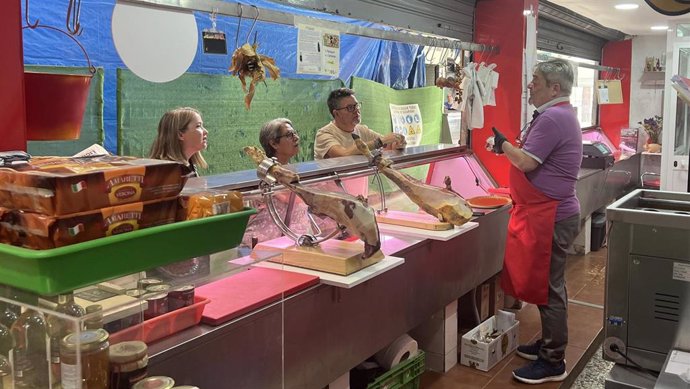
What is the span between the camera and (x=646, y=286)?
83.9 inches

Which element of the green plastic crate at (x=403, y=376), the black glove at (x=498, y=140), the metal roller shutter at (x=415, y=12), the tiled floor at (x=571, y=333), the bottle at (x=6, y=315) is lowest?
the tiled floor at (x=571, y=333)

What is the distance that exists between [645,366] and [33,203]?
6.53ft

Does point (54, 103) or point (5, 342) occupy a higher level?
point (54, 103)

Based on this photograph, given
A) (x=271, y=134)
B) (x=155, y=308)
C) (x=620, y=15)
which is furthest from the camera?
(x=620, y=15)

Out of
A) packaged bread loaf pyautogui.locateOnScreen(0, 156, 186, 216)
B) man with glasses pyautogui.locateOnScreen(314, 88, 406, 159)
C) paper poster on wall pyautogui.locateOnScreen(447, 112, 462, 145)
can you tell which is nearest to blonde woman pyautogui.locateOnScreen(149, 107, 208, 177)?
man with glasses pyautogui.locateOnScreen(314, 88, 406, 159)

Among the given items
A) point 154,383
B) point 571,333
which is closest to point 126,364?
point 154,383

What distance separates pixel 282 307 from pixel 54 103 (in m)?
0.95

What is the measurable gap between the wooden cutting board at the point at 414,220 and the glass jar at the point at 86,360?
2.11 m

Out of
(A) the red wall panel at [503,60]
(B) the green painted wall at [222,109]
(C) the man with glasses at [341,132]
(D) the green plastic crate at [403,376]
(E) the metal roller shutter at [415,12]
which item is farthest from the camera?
(A) the red wall panel at [503,60]

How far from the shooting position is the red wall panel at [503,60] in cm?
548

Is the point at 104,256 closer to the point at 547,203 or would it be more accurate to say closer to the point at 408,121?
the point at 547,203

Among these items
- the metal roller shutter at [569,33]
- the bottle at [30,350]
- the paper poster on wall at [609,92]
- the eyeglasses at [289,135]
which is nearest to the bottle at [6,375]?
the bottle at [30,350]

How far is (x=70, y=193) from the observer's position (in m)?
1.15

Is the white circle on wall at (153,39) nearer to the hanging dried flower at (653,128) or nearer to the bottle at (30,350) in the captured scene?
the bottle at (30,350)
